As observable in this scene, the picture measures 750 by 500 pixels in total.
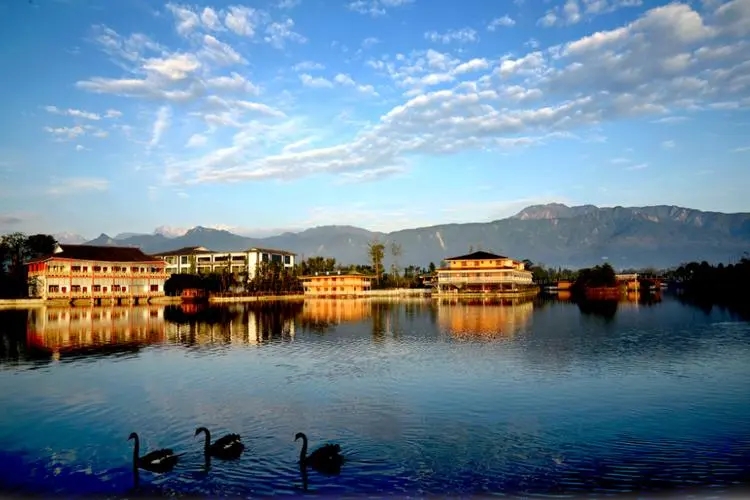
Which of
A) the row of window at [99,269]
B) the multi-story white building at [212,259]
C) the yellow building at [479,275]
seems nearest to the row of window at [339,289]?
the yellow building at [479,275]

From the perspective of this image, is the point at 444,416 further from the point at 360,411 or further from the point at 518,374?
the point at 518,374

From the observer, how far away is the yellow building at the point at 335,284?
401 feet

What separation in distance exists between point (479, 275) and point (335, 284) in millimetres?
31143

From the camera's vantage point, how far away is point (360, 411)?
19.2 m

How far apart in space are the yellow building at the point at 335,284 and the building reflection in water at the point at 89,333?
61535 mm

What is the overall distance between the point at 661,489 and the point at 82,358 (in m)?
30.0

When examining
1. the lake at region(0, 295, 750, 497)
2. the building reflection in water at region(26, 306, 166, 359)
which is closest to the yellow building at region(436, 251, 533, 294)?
the building reflection in water at region(26, 306, 166, 359)

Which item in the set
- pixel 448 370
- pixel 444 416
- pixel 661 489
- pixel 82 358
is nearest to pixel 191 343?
pixel 82 358

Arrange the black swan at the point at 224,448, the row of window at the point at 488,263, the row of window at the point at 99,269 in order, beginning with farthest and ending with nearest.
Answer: the row of window at the point at 488,263, the row of window at the point at 99,269, the black swan at the point at 224,448

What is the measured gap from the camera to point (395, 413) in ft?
61.7

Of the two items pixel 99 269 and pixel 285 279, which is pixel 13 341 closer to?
pixel 99 269

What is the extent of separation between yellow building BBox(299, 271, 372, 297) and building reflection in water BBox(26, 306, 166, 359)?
2423 inches

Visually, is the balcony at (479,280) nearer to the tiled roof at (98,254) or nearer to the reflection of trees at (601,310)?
the reflection of trees at (601,310)

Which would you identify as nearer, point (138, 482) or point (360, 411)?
point (138, 482)
